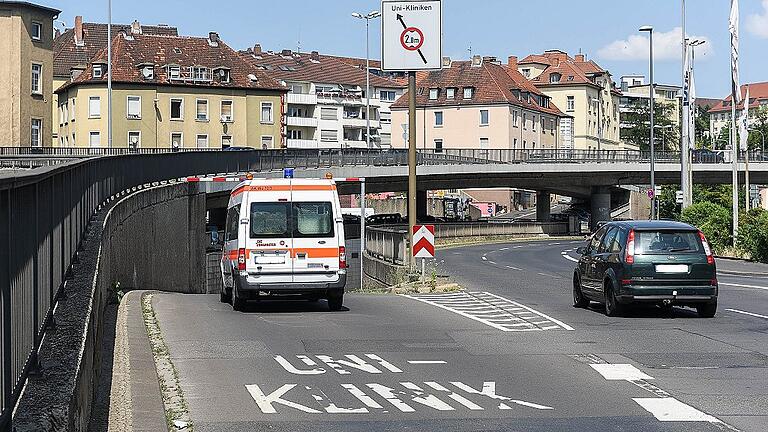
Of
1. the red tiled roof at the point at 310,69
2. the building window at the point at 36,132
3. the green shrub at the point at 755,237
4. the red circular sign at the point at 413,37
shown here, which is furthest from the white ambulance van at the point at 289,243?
the red tiled roof at the point at 310,69

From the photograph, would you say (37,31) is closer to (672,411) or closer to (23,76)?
(23,76)

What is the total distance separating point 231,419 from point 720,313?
42.3 feet

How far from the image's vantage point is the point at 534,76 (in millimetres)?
158750

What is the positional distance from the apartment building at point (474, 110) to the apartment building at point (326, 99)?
23.0 feet

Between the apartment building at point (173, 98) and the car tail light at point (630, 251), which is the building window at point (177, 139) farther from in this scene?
the car tail light at point (630, 251)

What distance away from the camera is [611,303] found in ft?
66.0

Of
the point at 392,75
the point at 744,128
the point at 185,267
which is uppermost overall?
the point at 392,75

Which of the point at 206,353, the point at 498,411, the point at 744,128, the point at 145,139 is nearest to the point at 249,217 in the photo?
the point at 206,353

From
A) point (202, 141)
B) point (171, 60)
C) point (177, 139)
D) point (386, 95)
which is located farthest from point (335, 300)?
point (386, 95)

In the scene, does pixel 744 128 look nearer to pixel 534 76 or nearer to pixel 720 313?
pixel 720 313

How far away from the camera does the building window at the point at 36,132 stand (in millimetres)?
79438

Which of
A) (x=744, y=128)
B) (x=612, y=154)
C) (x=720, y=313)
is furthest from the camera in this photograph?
(x=612, y=154)

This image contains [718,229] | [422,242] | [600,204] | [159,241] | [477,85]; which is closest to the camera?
[422,242]

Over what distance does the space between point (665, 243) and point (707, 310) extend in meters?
1.36
